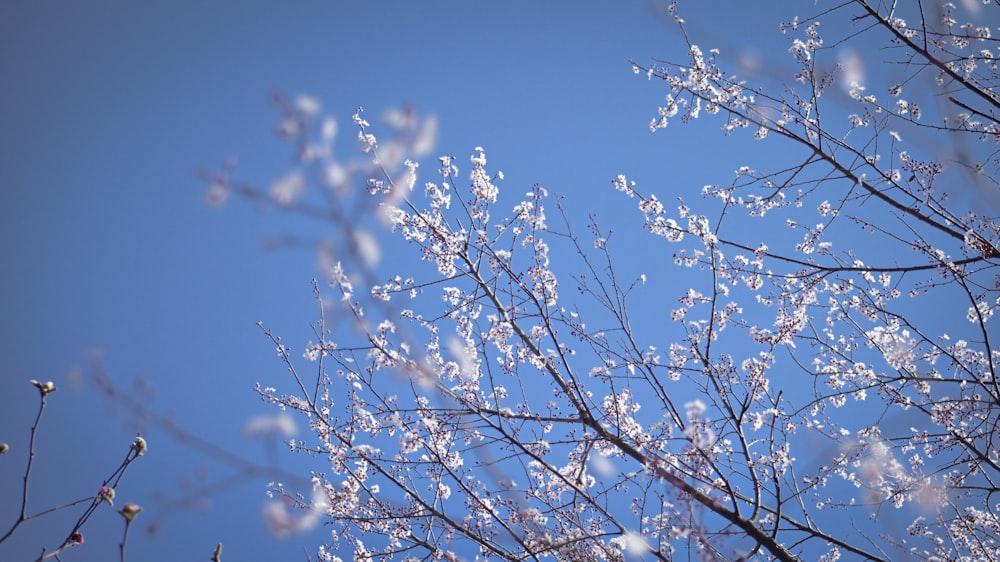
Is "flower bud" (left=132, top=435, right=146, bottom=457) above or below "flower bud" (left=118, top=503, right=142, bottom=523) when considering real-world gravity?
above

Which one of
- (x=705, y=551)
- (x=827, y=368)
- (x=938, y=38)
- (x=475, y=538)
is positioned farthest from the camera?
(x=827, y=368)

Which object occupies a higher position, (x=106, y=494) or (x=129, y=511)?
(x=106, y=494)

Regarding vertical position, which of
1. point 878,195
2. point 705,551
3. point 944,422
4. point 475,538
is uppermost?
point 878,195

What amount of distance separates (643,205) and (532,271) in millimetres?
1139

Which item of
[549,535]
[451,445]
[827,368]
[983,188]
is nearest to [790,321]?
[827,368]

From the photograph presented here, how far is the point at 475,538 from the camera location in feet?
A: 10.8

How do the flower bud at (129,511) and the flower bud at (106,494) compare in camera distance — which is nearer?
the flower bud at (129,511)

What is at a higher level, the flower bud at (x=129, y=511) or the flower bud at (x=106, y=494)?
the flower bud at (x=106, y=494)

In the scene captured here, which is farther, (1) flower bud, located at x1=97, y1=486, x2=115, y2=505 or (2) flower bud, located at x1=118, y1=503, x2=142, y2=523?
(1) flower bud, located at x1=97, y1=486, x2=115, y2=505

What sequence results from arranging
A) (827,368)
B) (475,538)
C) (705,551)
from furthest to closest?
(827,368) → (475,538) → (705,551)

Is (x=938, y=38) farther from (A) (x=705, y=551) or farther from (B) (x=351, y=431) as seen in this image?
(B) (x=351, y=431)

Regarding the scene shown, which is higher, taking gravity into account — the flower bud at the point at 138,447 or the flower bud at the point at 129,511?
the flower bud at the point at 138,447

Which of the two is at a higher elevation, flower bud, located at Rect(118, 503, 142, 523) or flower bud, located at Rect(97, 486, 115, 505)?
flower bud, located at Rect(97, 486, 115, 505)

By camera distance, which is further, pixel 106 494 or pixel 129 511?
pixel 106 494
